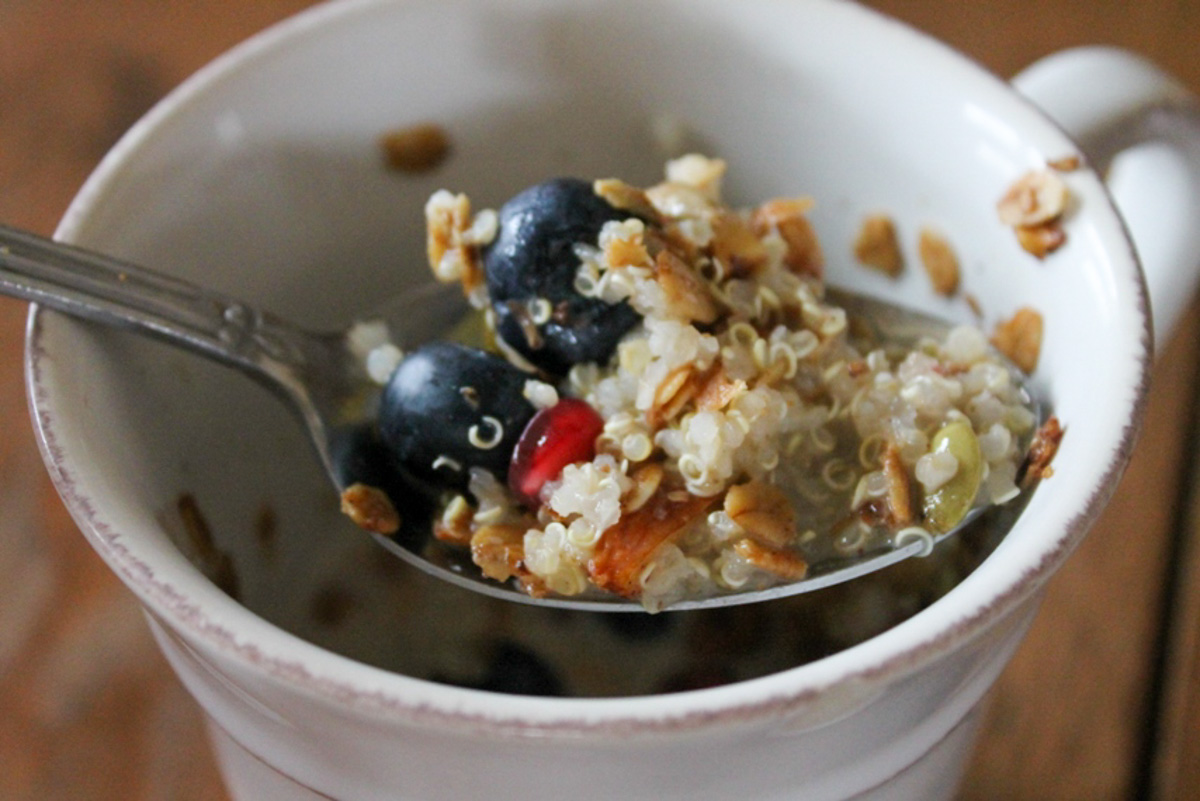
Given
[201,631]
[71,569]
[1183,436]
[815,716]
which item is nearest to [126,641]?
[71,569]

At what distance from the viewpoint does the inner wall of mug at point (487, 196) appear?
2.25 feet

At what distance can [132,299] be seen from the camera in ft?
2.03

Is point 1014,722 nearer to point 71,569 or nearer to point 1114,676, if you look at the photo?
point 1114,676

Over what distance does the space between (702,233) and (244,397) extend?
11.6 inches

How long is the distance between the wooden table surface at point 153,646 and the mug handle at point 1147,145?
0.73 feet

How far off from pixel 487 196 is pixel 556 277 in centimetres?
21

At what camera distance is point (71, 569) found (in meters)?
0.86

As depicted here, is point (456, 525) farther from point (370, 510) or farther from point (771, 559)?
point (771, 559)

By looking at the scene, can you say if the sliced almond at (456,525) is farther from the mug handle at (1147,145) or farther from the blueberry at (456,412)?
the mug handle at (1147,145)

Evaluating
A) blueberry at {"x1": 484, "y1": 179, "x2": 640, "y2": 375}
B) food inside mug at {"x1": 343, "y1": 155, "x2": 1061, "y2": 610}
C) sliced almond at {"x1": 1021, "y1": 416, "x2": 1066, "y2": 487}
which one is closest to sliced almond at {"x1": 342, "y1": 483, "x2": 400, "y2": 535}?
food inside mug at {"x1": 343, "y1": 155, "x2": 1061, "y2": 610}

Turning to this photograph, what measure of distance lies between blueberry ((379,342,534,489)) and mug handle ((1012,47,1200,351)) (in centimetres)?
34

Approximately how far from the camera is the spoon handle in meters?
0.59

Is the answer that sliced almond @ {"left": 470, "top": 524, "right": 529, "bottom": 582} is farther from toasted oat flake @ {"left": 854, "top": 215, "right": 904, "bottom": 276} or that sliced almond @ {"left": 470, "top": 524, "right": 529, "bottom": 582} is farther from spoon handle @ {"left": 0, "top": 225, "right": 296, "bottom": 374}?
toasted oat flake @ {"left": 854, "top": 215, "right": 904, "bottom": 276}

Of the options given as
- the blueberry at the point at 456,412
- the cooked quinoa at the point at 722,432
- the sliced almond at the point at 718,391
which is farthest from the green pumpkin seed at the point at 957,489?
the blueberry at the point at 456,412
